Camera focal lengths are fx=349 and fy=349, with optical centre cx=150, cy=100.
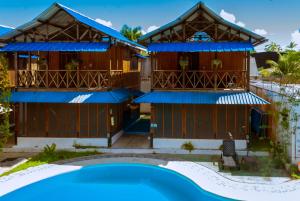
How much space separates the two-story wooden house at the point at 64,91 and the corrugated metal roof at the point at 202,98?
84.9 inches

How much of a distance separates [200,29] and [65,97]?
8.63 meters

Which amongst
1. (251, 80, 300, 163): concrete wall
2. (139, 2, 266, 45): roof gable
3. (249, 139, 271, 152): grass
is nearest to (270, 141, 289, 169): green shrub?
(251, 80, 300, 163): concrete wall

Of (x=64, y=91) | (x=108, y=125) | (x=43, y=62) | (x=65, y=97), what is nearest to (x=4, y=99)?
(x=65, y=97)

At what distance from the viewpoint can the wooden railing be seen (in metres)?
19.1

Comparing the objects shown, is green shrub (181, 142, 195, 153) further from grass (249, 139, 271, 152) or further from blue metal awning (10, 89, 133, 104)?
blue metal awning (10, 89, 133, 104)

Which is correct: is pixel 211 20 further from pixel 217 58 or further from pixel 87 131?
pixel 87 131

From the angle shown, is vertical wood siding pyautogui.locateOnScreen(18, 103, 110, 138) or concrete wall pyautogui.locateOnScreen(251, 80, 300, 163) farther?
vertical wood siding pyautogui.locateOnScreen(18, 103, 110, 138)

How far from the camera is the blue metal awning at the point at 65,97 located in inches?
741

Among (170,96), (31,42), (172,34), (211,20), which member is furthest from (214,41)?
(31,42)

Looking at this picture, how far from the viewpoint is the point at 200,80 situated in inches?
769

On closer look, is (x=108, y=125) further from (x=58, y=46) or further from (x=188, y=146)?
(x=58, y=46)

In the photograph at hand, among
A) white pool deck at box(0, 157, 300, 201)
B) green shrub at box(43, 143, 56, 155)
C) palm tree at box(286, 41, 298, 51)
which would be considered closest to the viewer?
white pool deck at box(0, 157, 300, 201)

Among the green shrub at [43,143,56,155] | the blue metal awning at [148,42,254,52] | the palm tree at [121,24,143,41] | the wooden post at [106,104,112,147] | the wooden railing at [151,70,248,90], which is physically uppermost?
the palm tree at [121,24,143,41]

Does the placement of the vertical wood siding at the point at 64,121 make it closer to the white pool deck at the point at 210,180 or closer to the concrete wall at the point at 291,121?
the white pool deck at the point at 210,180
